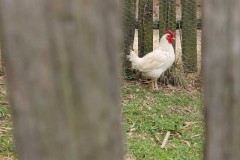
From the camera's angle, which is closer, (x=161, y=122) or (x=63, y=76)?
(x=63, y=76)

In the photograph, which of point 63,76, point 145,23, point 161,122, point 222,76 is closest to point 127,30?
point 145,23

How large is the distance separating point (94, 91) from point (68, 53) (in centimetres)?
8

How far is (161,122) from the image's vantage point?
5184 mm

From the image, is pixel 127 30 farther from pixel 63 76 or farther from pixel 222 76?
pixel 63 76

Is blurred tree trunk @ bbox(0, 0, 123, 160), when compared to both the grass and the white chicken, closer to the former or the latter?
the grass

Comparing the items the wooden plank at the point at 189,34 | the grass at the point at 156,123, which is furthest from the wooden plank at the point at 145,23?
the grass at the point at 156,123

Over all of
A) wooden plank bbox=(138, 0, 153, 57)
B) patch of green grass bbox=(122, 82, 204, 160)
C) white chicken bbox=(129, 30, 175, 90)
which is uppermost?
wooden plank bbox=(138, 0, 153, 57)

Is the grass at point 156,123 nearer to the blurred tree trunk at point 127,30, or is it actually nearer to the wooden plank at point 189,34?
the blurred tree trunk at point 127,30

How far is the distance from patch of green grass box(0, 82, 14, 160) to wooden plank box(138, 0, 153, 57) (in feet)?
5.84

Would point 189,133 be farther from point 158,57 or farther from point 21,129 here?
point 21,129

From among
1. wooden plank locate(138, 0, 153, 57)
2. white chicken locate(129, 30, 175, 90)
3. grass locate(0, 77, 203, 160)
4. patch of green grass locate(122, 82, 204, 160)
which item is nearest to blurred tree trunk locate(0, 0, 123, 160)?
grass locate(0, 77, 203, 160)

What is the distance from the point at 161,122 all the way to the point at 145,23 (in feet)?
5.29

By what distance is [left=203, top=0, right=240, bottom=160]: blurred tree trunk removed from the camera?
1.14m

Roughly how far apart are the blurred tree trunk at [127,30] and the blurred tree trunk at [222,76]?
5167mm
